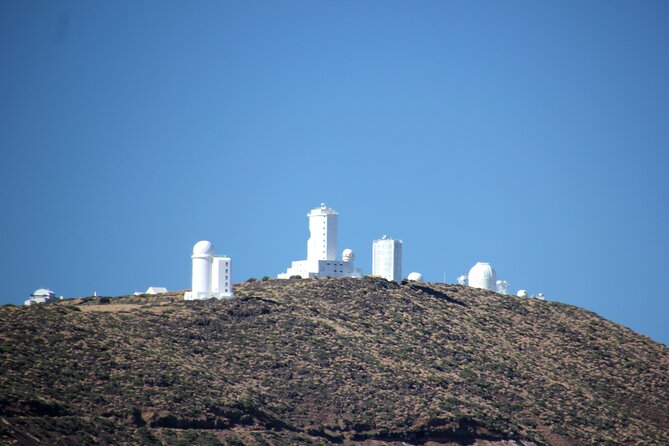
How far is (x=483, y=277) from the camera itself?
327 ft

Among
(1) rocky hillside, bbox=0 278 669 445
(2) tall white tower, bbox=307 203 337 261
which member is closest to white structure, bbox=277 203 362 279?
(2) tall white tower, bbox=307 203 337 261

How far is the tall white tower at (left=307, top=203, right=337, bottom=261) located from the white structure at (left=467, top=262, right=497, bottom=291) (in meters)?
13.5

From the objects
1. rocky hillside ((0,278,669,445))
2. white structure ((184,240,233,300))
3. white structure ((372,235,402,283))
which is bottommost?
rocky hillside ((0,278,669,445))

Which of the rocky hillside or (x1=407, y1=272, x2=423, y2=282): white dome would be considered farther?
(x1=407, y1=272, x2=423, y2=282): white dome

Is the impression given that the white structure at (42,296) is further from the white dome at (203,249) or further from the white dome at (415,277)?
the white dome at (415,277)

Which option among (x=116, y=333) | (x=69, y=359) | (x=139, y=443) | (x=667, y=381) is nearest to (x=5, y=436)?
(x=139, y=443)

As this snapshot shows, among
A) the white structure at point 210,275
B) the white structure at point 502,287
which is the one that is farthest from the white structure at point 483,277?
the white structure at point 210,275

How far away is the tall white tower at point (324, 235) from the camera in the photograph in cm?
9294

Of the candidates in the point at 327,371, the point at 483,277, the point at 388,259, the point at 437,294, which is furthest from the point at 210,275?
the point at 483,277

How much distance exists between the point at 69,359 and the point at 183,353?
8.82 m

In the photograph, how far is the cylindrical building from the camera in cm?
8112

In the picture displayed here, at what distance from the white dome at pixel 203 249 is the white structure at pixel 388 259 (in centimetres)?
1693

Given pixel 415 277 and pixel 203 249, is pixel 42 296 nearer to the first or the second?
pixel 203 249

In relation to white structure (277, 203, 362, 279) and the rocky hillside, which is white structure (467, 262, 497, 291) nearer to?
the rocky hillside
